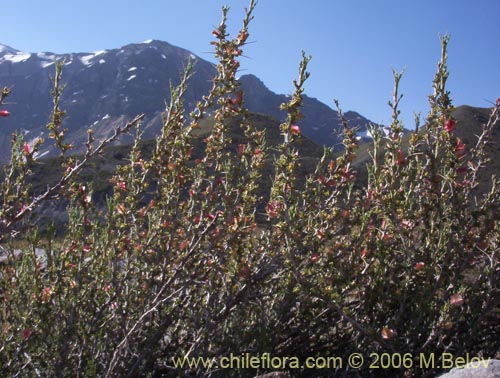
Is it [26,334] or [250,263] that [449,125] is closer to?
[250,263]

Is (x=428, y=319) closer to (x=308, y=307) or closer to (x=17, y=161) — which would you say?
(x=308, y=307)

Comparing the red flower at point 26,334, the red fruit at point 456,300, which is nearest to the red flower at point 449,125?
the red fruit at point 456,300

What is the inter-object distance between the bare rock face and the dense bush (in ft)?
1.14

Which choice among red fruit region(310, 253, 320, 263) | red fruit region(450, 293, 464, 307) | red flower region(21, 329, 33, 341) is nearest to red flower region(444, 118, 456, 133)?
red fruit region(450, 293, 464, 307)

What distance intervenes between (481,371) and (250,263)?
1.53m

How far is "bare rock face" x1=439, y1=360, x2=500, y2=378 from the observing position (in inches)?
99.3

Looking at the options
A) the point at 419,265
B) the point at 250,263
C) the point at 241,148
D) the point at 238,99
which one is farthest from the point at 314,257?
the point at 238,99

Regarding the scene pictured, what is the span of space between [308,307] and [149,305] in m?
1.04

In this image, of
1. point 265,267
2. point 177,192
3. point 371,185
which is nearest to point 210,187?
point 177,192

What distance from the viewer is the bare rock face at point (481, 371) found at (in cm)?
252

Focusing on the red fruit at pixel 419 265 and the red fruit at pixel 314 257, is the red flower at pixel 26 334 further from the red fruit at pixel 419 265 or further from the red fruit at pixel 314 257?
the red fruit at pixel 419 265

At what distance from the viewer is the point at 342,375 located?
3.19 m

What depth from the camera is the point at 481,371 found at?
254 cm

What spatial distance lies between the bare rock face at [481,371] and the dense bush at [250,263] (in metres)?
0.35
